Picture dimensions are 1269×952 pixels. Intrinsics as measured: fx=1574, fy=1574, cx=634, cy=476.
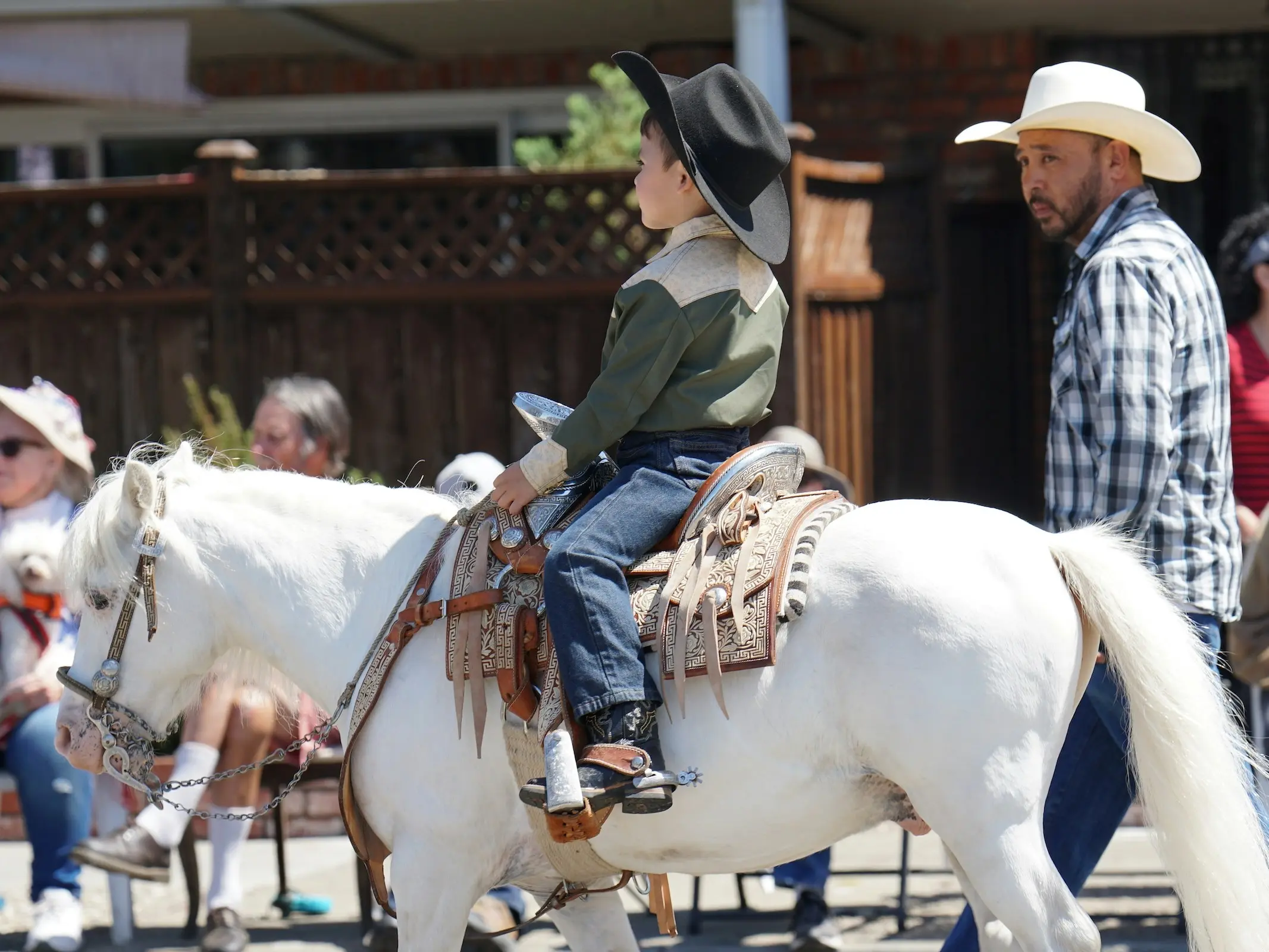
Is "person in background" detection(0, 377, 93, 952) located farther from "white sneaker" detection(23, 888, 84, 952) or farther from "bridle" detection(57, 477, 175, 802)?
"bridle" detection(57, 477, 175, 802)

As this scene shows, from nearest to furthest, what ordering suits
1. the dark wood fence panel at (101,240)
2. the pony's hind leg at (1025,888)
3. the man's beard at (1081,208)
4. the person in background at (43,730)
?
1. the pony's hind leg at (1025,888)
2. the man's beard at (1081,208)
3. the person in background at (43,730)
4. the dark wood fence panel at (101,240)

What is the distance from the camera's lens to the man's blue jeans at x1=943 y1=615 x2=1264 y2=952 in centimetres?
365

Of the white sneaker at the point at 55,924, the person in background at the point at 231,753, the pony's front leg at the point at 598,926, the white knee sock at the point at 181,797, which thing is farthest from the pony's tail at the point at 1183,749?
the white sneaker at the point at 55,924

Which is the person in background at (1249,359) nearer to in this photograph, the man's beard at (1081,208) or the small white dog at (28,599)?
the man's beard at (1081,208)

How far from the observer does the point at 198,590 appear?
11.8ft

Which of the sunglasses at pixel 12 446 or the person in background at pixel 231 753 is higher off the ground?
the sunglasses at pixel 12 446

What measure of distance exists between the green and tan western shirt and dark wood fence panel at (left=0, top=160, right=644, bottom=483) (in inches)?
146

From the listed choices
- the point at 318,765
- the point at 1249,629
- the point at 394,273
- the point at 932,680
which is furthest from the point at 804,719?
the point at 394,273

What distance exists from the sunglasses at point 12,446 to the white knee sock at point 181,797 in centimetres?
116

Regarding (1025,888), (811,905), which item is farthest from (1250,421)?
Result: (1025,888)

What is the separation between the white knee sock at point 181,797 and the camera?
16.7 feet

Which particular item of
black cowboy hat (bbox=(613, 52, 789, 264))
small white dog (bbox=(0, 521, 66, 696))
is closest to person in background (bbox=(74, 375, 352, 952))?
small white dog (bbox=(0, 521, 66, 696))

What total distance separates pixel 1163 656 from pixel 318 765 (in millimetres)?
3119

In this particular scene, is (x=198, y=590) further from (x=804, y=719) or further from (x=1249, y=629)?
(x=1249, y=629)
